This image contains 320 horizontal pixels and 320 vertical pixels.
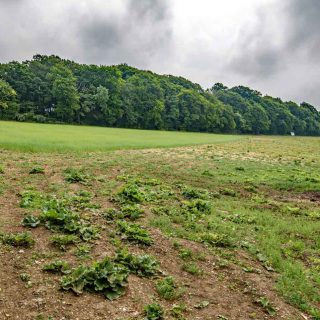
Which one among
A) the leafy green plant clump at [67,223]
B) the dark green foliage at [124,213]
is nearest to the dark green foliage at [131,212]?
the dark green foliage at [124,213]

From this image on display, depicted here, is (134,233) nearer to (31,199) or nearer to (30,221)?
(30,221)

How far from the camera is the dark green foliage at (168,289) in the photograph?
7465mm

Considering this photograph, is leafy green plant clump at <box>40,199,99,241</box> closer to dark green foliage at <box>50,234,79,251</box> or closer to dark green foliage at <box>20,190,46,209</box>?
dark green foliage at <box>50,234,79,251</box>

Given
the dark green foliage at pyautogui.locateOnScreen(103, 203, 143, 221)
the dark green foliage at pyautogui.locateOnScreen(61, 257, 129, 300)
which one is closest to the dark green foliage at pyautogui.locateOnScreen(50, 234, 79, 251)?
the dark green foliage at pyautogui.locateOnScreen(61, 257, 129, 300)

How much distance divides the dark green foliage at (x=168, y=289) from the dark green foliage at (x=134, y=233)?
6.59ft

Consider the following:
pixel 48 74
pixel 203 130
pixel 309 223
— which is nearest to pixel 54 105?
pixel 48 74

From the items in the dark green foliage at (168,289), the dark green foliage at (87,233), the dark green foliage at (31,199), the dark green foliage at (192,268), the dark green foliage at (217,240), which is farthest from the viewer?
the dark green foliage at (31,199)

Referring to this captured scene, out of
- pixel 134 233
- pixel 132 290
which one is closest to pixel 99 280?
pixel 132 290

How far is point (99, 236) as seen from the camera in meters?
9.88

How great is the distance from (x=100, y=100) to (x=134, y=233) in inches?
3770

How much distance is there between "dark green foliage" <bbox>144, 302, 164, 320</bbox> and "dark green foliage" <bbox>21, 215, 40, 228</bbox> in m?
4.57

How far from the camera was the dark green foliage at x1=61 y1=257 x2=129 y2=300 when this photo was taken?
23.4 feet

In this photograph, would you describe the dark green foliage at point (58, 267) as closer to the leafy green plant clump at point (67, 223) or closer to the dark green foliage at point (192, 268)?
the leafy green plant clump at point (67, 223)

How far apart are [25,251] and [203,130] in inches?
4978
